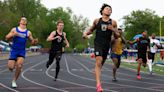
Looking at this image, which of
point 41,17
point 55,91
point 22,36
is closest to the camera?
point 55,91

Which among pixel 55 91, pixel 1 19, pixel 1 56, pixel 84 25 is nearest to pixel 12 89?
pixel 55 91

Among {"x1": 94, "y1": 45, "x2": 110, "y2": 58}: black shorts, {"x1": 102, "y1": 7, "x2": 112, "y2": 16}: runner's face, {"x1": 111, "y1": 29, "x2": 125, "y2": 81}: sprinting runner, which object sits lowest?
{"x1": 111, "y1": 29, "x2": 125, "y2": 81}: sprinting runner

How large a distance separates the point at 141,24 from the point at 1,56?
56835mm

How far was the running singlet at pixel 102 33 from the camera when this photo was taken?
931 centimetres

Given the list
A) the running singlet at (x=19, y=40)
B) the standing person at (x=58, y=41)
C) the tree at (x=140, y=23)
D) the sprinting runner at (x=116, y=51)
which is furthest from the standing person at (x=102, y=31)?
the tree at (x=140, y=23)

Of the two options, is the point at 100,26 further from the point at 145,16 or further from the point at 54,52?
the point at 145,16

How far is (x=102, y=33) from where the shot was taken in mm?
9375

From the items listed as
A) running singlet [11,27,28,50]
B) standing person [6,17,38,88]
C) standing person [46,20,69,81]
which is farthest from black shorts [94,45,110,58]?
standing person [46,20,69,81]

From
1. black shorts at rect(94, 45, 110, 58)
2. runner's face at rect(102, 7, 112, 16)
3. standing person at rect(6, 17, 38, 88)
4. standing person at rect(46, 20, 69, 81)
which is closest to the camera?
runner's face at rect(102, 7, 112, 16)

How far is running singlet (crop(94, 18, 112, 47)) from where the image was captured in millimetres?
9312

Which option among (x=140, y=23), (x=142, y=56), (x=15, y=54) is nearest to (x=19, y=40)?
(x=15, y=54)

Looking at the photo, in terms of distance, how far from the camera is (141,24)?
101 metres

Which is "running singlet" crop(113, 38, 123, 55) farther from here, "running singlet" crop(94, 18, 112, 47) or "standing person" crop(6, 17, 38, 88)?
"running singlet" crop(94, 18, 112, 47)

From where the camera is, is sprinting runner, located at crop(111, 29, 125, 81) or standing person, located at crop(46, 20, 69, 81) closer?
standing person, located at crop(46, 20, 69, 81)
